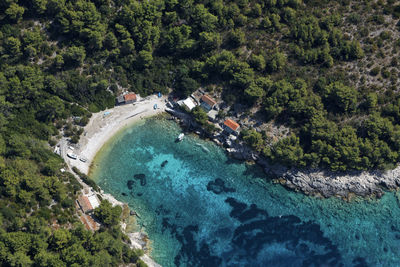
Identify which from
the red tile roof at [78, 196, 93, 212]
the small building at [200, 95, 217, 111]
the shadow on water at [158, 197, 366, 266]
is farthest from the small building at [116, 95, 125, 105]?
the shadow on water at [158, 197, 366, 266]

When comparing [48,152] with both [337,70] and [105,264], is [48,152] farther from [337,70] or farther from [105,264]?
[337,70]

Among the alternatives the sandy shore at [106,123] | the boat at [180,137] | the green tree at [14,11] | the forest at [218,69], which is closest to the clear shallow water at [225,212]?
the boat at [180,137]

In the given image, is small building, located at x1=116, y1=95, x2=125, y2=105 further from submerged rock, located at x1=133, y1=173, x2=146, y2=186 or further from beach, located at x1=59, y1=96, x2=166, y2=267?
submerged rock, located at x1=133, y1=173, x2=146, y2=186

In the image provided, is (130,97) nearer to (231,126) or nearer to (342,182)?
(231,126)

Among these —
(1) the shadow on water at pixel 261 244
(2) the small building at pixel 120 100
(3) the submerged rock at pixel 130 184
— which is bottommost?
(1) the shadow on water at pixel 261 244

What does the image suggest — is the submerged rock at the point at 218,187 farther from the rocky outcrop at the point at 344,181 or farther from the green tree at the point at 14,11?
the green tree at the point at 14,11

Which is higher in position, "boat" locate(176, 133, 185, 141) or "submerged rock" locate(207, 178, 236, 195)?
"boat" locate(176, 133, 185, 141)

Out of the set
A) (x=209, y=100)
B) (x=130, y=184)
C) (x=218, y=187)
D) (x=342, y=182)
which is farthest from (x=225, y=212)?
(x=342, y=182)
